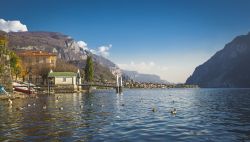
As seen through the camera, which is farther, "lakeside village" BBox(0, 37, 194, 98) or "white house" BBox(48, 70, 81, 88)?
"white house" BBox(48, 70, 81, 88)

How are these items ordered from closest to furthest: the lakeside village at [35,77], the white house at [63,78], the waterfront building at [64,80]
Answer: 1. the lakeside village at [35,77]
2. the waterfront building at [64,80]
3. the white house at [63,78]

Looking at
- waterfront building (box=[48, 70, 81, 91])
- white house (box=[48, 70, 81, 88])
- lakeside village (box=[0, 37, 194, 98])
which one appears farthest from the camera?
white house (box=[48, 70, 81, 88])

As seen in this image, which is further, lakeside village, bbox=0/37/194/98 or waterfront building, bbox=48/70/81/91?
waterfront building, bbox=48/70/81/91

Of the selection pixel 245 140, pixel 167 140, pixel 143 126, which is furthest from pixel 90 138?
pixel 245 140

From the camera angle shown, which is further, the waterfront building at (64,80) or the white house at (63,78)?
the white house at (63,78)

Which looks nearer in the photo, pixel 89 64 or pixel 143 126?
pixel 143 126

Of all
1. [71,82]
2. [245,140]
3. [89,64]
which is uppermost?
[89,64]

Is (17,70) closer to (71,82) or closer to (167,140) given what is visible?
(71,82)

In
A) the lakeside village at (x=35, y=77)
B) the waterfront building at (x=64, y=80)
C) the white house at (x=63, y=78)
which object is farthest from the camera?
the white house at (x=63, y=78)

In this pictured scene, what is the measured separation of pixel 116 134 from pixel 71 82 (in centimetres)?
10409

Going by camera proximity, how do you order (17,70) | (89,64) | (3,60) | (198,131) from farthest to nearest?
(89,64), (17,70), (3,60), (198,131)

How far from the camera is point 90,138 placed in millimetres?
25500

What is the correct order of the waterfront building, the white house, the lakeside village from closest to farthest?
1. the lakeside village
2. the waterfront building
3. the white house

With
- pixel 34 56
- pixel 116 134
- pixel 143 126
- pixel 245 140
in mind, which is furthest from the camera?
pixel 34 56
